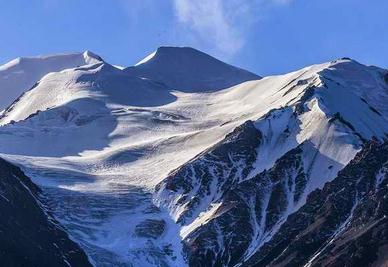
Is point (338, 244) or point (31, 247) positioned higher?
point (31, 247)

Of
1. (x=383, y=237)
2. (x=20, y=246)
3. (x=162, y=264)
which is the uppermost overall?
(x=20, y=246)

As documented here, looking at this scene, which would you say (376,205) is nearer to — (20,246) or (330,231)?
(330,231)

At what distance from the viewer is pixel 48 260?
186250 mm

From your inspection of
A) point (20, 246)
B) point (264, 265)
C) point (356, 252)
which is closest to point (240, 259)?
point (264, 265)

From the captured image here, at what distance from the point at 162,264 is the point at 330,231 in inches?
1108

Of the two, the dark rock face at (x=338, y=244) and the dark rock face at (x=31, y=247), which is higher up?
the dark rock face at (x=31, y=247)

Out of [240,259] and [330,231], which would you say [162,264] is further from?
[330,231]

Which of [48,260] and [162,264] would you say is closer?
[48,260]

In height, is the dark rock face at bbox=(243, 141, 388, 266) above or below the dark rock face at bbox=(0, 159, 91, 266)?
below

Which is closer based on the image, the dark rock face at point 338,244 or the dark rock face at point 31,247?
the dark rock face at point 31,247

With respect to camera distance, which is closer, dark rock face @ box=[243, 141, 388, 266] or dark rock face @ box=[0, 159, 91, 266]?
dark rock face @ box=[0, 159, 91, 266]

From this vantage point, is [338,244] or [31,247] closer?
[31,247]

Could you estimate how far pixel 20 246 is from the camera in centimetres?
18650

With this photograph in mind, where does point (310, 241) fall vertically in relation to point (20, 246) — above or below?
below
